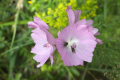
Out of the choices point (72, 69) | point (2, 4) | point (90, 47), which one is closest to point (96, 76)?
point (72, 69)

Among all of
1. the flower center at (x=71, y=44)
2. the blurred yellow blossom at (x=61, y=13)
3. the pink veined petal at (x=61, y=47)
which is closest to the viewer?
the pink veined petal at (x=61, y=47)

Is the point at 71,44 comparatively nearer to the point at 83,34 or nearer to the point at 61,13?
the point at 83,34

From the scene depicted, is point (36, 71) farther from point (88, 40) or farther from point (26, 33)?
point (88, 40)

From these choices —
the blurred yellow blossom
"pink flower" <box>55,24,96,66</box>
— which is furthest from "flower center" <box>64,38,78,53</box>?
the blurred yellow blossom

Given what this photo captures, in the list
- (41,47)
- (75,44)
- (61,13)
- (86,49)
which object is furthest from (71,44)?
(61,13)

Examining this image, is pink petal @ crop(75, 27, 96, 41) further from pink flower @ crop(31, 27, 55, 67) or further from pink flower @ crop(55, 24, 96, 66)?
pink flower @ crop(31, 27, 55, 67)

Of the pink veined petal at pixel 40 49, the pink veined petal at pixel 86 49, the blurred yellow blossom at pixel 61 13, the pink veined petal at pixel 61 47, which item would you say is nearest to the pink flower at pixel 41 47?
the pink veined petal at pixel 40 49

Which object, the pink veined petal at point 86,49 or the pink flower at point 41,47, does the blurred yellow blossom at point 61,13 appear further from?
the pink veined petal at point 86,49
